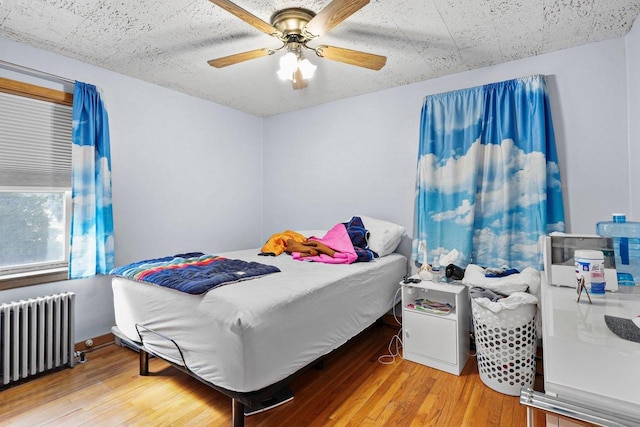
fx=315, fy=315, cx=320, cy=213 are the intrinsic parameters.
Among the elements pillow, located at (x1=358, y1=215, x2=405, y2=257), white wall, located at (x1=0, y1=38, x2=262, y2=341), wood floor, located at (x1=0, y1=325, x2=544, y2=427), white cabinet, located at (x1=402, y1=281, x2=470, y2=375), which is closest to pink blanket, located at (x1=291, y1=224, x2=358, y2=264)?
pillow, located at (x1=358, y1=215, x2=405, y2=257)

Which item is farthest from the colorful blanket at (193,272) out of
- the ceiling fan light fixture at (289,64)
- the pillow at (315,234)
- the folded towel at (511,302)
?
A: the folded towel at (511,302)

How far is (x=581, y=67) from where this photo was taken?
246cm

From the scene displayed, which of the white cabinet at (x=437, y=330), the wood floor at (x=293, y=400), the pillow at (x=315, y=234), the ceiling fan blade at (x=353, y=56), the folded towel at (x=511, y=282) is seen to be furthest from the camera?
the pillow at (x=315, y=234)

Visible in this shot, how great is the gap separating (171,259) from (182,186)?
45.2 inches

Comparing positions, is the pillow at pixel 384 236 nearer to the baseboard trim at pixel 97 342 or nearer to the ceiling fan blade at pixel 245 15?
the ceiling fan blade at pixel 245 15

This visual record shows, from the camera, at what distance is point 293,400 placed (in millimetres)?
2012

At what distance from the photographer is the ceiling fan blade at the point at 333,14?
1.59 meters

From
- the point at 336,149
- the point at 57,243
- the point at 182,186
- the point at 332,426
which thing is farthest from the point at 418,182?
the point at 57,243

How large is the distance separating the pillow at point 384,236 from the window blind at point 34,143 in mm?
2731

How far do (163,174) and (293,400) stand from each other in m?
2.52

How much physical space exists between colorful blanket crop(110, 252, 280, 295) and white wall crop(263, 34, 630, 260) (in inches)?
64.0

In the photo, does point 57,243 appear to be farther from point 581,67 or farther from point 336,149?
point 581,67

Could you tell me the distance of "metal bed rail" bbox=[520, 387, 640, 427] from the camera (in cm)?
61

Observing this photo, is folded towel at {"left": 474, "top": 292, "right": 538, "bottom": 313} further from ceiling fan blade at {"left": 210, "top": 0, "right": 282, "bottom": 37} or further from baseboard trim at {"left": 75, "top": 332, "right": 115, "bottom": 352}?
baseboard trim at {"left": 75, "top": 332, "right": 115, "bottom": 352}
